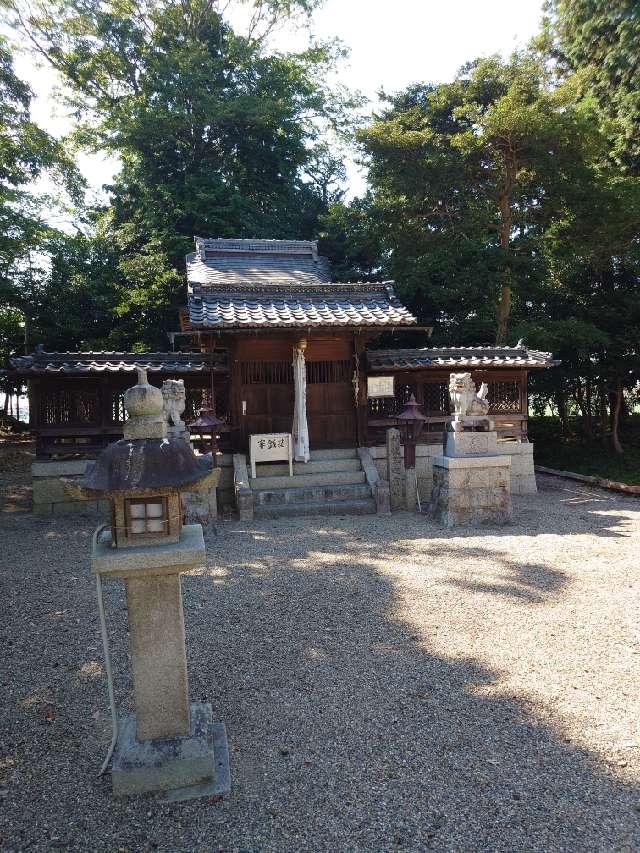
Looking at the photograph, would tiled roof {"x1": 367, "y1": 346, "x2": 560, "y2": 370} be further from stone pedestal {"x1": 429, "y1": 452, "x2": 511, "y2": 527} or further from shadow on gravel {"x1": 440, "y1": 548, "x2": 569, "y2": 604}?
shadow on gravel {"x1": 440, "y1": 548, "x2": 569, "y2": 604}

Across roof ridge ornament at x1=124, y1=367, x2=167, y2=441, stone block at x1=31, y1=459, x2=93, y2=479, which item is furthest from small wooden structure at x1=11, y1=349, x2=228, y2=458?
roof ridge ornament at x1=124, y1=367, x2=167, y2=441

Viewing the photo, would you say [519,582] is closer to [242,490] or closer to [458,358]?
[242,490]

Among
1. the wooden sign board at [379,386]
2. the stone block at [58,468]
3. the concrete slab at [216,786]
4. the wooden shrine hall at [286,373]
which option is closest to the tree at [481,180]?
the wooden shrine hall at [286,373]

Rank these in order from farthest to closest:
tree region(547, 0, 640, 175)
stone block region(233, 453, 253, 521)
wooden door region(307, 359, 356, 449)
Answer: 1. tree region(547, 0, 640, 175)
2. wooden door region(307, 359, 356, 449)
3. stone block region(233, 453, 253, 521)

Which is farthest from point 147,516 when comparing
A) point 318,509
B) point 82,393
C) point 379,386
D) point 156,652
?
point 379,386

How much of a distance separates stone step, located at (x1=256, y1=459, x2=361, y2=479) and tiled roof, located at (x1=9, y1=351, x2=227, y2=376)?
96.6 inches

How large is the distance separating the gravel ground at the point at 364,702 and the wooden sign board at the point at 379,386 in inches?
198

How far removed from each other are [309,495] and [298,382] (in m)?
2.28

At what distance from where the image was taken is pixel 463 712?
11.3ft

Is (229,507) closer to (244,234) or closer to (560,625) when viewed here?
(560,625)

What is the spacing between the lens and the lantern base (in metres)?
2.75

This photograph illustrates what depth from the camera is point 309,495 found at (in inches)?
381

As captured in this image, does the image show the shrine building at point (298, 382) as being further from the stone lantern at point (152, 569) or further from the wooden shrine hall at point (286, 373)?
the stone lantern at point (152, 569)

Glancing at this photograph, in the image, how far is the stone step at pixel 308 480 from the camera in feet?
32.5
